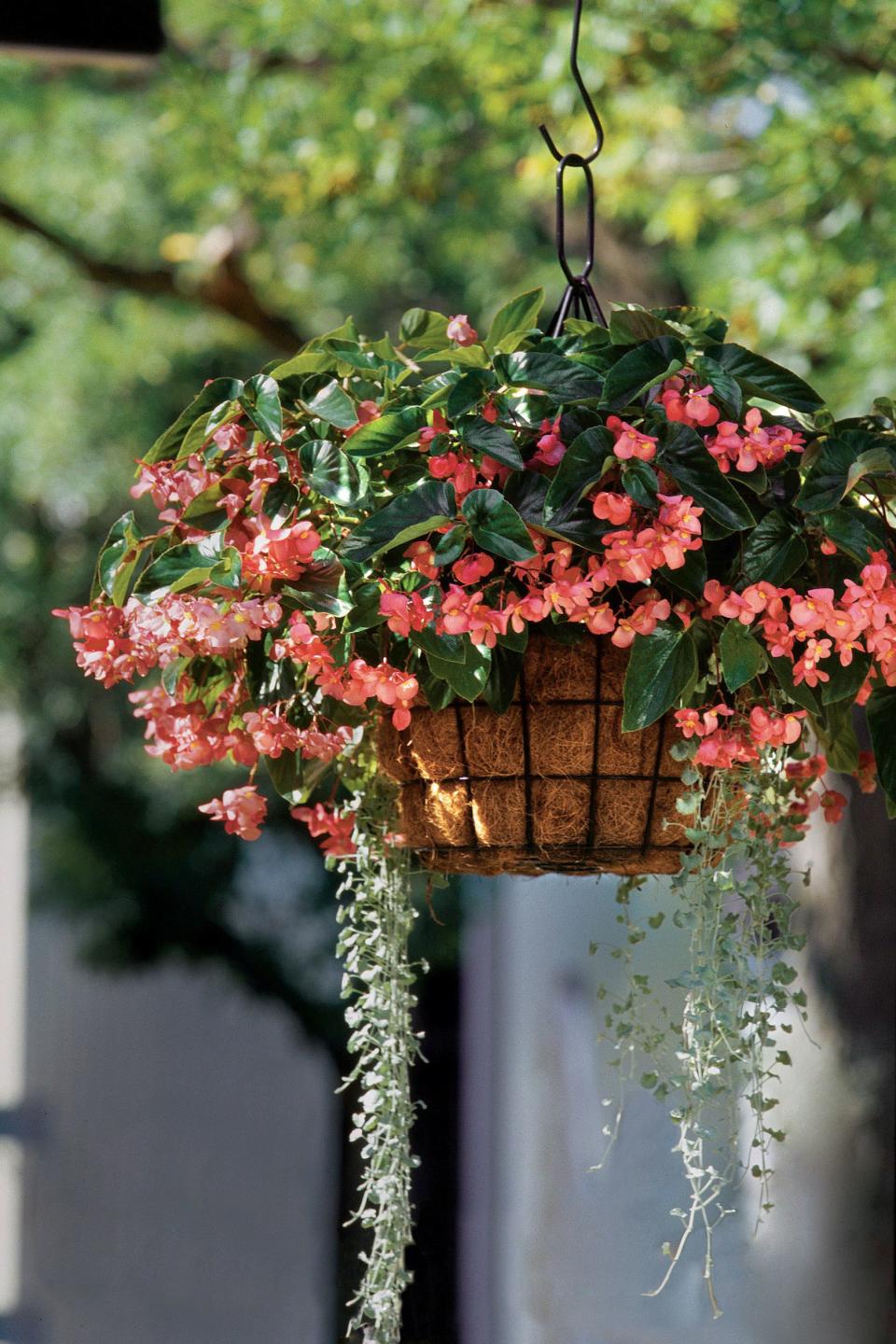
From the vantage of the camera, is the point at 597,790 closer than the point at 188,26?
Yes

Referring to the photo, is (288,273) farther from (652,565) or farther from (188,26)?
(652,565)

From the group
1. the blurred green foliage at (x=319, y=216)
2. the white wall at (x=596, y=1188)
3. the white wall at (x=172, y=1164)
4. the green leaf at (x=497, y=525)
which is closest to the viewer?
the green leaf at (x=497, y=525)

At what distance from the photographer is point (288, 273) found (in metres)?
5.04

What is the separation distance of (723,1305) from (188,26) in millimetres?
3283

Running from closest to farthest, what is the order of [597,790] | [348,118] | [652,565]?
[652,565] → [597,790] → [348,118]

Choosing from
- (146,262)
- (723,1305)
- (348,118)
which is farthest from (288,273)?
(723,1305)

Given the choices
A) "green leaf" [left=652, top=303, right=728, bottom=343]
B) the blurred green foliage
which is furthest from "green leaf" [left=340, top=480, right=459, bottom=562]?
the blurred green foliage

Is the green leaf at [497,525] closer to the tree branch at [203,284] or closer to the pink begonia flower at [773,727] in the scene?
the pink begonia flower at [773,727]

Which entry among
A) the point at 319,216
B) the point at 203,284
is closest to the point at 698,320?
the point at 203,284

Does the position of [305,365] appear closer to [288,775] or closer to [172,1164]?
[288,775]

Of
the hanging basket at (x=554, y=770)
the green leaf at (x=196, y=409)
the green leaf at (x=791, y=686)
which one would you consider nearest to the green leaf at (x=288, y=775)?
the hanging basket at (x=554, y=770)

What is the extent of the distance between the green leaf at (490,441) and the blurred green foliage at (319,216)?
6.06 ft

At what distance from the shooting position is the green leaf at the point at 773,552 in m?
0.85

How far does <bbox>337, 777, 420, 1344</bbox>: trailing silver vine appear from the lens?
3.45 feet
